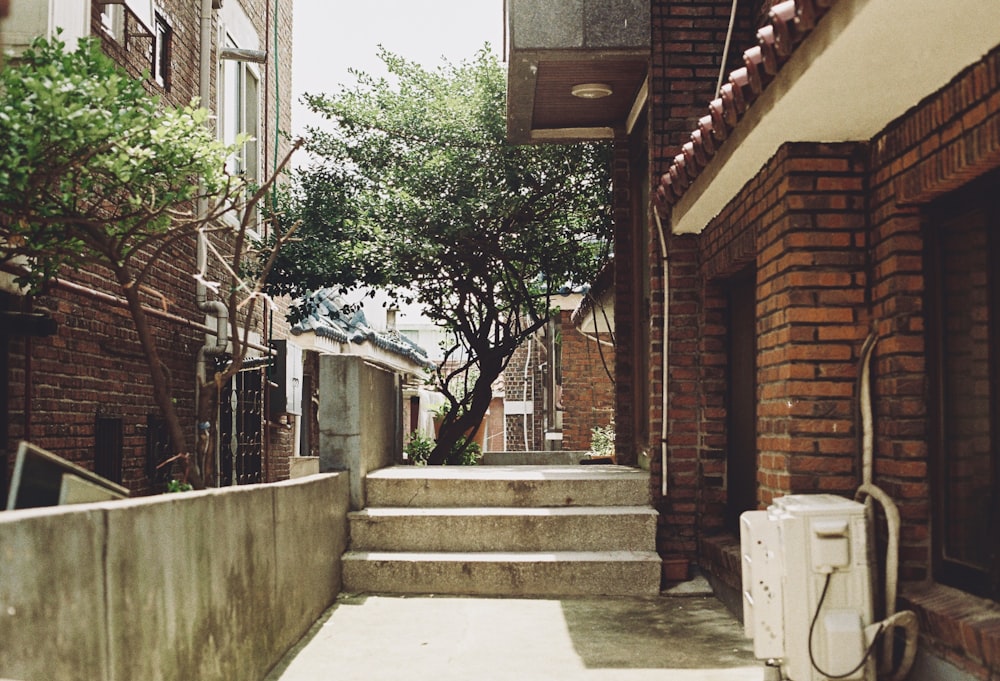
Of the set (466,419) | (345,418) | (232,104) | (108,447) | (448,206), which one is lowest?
(108,447)

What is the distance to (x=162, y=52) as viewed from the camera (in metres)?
9.52

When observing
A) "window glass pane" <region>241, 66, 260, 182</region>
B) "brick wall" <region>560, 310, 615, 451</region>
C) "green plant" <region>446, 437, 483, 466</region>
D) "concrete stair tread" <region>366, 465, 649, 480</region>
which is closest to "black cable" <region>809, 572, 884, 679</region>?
"concrete stair tread" <region>366, 465, 649, 480</region>

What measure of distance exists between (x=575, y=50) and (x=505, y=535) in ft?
10.9

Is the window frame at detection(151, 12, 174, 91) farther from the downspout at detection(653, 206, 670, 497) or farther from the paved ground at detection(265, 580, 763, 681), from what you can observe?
the paved ground at detection(265, 580, 763, 681)

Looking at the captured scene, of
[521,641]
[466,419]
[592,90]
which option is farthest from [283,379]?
[521,641]

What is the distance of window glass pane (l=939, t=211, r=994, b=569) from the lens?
400 centimetres

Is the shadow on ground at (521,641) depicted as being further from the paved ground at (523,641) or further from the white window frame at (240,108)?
the white window frame at (240,108)

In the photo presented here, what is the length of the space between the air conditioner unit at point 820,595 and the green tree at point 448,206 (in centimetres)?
760

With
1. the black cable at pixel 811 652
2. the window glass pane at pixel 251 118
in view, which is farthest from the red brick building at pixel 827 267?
the window glass pane at pixel 251 118

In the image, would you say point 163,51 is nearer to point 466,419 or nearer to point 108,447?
point 108,447

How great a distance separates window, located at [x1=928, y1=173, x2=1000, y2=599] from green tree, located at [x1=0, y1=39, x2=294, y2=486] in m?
3.19

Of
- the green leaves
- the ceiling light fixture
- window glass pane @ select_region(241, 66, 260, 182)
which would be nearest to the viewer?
the green leaves

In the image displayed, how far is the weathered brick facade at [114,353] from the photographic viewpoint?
22.1 feet

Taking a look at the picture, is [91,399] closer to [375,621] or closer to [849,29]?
[375,621]
